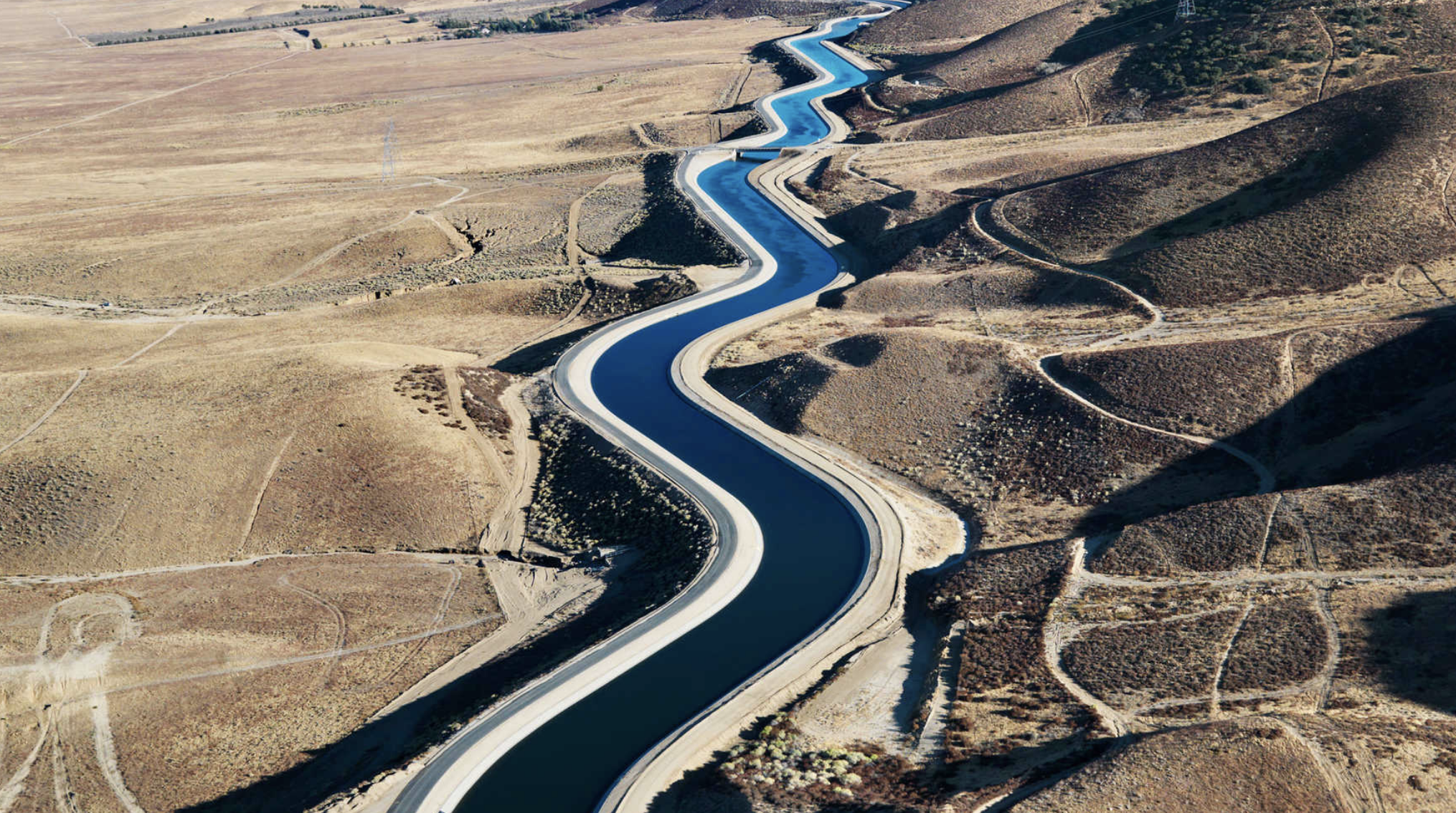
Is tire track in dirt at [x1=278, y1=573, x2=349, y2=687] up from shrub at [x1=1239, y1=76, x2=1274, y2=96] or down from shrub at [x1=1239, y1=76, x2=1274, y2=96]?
down

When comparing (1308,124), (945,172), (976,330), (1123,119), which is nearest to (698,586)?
(976,330)

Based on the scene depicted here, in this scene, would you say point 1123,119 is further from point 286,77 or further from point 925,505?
point 286,77

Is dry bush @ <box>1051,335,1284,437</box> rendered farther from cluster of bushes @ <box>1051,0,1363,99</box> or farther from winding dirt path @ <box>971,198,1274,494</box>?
cluster of bushes @ <box>1051,0,1363,99</box>

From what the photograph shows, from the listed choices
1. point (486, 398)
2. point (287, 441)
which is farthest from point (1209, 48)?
point (287, 441)

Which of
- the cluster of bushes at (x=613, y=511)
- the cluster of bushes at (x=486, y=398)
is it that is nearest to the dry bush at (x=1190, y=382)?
the cluster of bushes at (x=613, y=511)

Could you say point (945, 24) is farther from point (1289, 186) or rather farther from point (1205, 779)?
point (1205, 779)

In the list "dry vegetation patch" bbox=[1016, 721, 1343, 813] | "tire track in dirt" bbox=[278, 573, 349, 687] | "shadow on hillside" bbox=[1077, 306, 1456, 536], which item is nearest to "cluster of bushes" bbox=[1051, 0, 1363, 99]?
"shadow on hillside" bbox=[1077, 306, 1456, 536]
